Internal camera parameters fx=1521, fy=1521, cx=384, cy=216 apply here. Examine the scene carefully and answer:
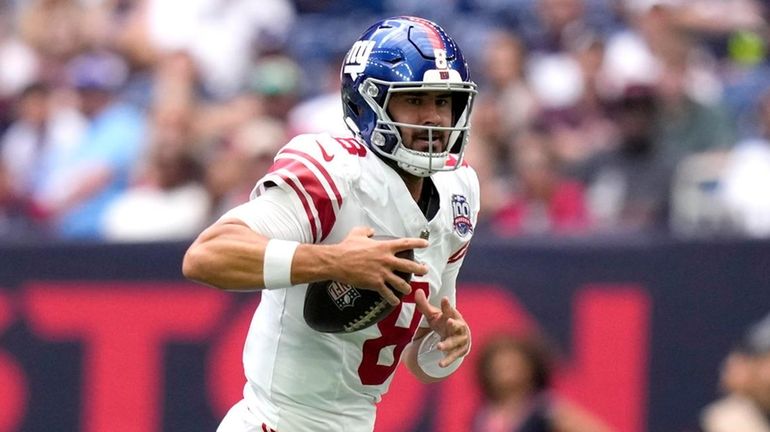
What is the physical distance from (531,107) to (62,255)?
277 centimetres

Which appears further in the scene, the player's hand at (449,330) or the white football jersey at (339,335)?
the player's hand at (449,330)

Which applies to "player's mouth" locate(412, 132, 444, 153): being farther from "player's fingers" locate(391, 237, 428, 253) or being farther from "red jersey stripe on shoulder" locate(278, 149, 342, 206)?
"player's fingers" locate(391, 237, 428, 253)

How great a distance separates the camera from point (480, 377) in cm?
621

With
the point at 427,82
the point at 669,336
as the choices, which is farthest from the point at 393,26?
the point at 669,336

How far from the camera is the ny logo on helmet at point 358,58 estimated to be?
165 inches

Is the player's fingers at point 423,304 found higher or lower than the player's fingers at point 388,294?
lower

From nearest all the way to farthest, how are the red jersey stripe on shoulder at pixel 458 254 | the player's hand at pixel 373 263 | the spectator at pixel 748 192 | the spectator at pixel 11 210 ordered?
the player's hand at pixel 373 263, the red jersey stripe on shoulder at pixel 458 254, the spectator at pixel 748 192, the spectator at pixel 11 210

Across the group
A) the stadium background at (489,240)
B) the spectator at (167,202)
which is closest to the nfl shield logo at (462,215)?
the stadium background at (489,240)

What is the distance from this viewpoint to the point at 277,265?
12.4 ft

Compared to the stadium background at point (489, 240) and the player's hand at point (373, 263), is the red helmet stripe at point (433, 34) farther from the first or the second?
the stadium background at point (489, 240)

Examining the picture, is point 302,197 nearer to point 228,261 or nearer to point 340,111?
point 228,261

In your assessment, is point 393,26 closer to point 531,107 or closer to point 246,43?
point 531,107

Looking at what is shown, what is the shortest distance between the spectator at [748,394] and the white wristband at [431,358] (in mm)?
1634

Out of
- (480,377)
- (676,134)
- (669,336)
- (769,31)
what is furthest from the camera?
(769,31)
